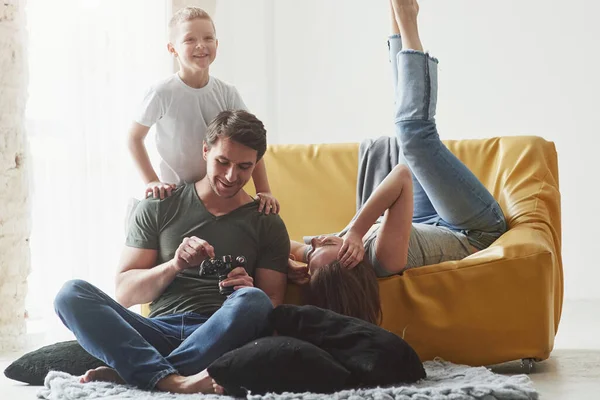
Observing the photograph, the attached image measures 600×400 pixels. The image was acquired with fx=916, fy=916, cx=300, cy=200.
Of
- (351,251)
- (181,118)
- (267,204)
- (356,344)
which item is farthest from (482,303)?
(181,118)

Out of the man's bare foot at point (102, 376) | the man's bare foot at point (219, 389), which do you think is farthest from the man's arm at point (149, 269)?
the man's bare foot at point (219, 389)

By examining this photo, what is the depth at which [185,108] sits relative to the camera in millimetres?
2682

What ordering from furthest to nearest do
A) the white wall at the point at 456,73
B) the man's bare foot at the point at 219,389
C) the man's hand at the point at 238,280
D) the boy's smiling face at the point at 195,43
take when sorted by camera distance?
the white wall at the point at 456,73, the boy's smiling face at the point at 195,43, the man's hand at the point at 238,280, the man's bare foot at the point at 219,389

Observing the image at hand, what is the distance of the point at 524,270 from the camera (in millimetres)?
2518

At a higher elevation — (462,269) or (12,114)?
(12,114)

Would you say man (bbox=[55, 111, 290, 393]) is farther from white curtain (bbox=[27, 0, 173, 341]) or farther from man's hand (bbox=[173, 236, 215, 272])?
white curtain (bbox=[27, 0, 173, 341])

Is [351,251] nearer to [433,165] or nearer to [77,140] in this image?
[433,165]

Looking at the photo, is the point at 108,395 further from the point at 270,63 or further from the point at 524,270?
the point at 270,63

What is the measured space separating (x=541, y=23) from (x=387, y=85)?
0.83 m

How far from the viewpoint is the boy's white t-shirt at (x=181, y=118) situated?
2.68 metres

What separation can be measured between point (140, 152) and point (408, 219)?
0.82 m

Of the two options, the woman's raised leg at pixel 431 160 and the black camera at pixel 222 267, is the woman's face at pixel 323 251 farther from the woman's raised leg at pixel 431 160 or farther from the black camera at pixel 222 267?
the woman's raised leg at pixel 431 160

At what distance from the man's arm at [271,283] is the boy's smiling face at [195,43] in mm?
634

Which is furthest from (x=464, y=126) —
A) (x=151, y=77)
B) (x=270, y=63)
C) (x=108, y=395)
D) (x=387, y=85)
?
(x=108, y=395)
